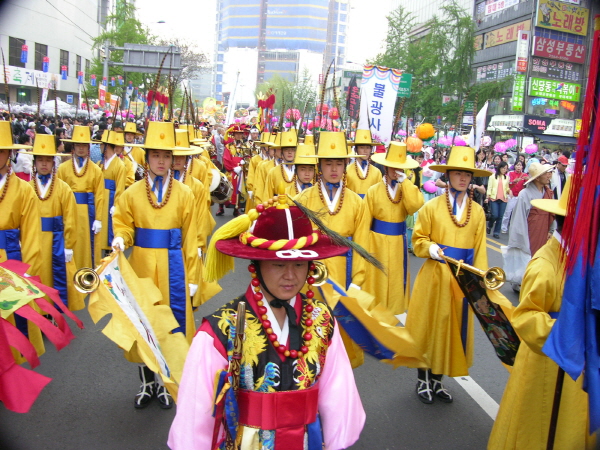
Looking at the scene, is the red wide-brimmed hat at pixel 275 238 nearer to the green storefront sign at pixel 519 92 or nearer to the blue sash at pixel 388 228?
the blue sash at pixel 388 228

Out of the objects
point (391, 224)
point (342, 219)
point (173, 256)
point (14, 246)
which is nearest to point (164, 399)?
point (173, 256)

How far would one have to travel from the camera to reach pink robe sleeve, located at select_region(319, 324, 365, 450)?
235 centimetres

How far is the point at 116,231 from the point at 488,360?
3.77 m

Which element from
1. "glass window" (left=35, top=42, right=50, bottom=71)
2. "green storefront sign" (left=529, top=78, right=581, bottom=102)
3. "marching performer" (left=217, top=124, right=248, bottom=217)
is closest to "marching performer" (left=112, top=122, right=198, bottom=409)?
"marching performer" (left=217, top=124, right=248, bottom=217)

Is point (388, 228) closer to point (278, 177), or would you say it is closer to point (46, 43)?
point (278, 177)

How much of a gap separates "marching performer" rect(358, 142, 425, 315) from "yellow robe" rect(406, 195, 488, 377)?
1064mm

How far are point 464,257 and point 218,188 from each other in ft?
20.8

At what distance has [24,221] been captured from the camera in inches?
192

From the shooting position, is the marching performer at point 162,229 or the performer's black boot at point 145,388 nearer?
the performer's black boot at point 145,388

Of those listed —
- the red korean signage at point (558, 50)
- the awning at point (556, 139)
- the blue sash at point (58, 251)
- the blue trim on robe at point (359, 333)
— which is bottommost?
the blue sash at point (58, 251)

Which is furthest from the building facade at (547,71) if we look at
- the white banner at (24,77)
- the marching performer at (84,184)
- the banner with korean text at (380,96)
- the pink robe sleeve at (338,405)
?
the pink robe sleeve at (338,405)

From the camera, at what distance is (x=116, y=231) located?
4.55m

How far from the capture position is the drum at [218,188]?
10.1 meters

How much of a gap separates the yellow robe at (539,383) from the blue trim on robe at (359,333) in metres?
0.67
